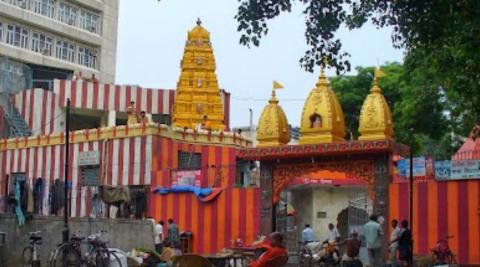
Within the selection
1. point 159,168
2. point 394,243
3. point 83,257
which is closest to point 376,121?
point 394,243

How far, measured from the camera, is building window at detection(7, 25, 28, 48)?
152ft

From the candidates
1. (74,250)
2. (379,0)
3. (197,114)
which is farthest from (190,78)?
(379,0)

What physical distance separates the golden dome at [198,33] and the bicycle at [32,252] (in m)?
24.4

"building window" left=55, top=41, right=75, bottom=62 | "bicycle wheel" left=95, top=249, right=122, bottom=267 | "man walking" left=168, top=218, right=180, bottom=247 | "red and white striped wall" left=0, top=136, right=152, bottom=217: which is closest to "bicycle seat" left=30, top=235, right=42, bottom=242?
"bicycle wheel" left=95, top=249, right=122, bottom=267

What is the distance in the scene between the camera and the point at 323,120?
22922mm

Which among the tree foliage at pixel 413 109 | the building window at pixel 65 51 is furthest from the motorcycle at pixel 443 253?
the building window at pixel 65 51

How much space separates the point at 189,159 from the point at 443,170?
12.9 m

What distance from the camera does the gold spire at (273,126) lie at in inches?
936

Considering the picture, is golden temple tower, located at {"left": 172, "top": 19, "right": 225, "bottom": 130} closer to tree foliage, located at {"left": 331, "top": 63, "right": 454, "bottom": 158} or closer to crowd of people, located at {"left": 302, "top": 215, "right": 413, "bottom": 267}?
tree foliage, located at {"left": 331, "top": 63, "right": 454, "bottom": 158}

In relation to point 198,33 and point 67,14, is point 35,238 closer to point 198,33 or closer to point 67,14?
point 198,33

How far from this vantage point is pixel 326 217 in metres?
30.9

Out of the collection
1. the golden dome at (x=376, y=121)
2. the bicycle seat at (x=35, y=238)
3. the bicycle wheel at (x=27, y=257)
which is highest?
the golden dome at (x=376, y=121)

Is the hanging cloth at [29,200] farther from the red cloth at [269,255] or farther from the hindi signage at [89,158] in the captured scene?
the red cloth at [269,255]

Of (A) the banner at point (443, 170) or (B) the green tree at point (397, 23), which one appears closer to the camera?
(B) the green tree at point (397, 23)
